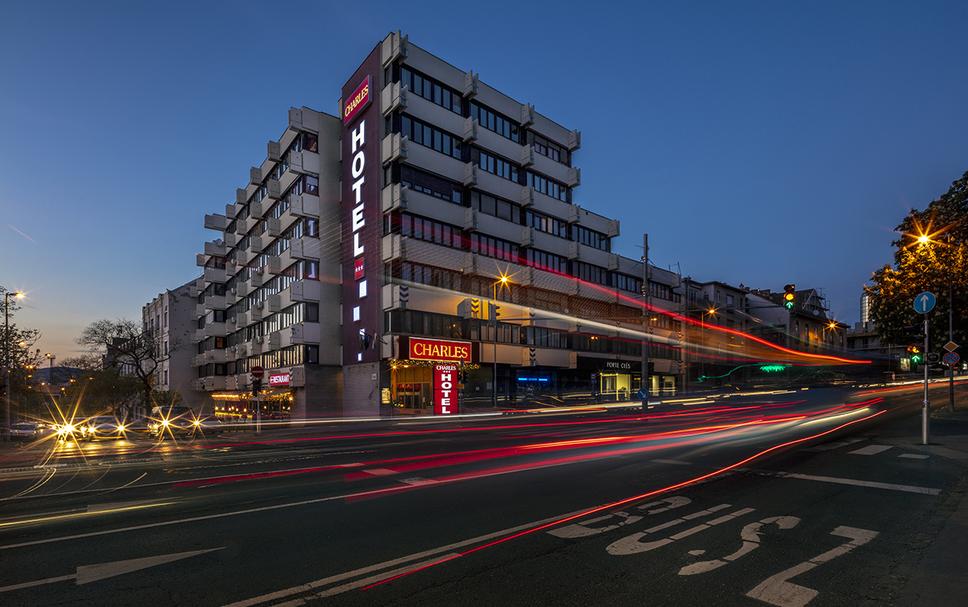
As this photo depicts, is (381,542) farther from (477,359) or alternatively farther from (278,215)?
(278,215)

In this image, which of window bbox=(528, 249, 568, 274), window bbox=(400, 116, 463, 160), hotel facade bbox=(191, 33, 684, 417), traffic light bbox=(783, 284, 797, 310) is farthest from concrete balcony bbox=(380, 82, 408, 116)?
traffic light bbox=(783, 284, 797, 310)

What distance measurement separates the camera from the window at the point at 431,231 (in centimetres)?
4106

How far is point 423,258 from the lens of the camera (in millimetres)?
41250

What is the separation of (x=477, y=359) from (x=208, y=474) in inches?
1282

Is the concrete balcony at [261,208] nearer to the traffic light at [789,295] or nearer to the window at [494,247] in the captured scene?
the window at [494,247]

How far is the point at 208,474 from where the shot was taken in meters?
Result: 11.9

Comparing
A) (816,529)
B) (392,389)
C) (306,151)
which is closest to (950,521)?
(816,529)

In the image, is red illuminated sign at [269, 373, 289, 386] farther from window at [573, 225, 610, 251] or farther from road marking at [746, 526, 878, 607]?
road marking at [746, 526, 878, 607]

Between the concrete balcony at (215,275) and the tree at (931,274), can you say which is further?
the concrete balcony at (215,275)

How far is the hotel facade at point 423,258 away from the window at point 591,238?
225mm

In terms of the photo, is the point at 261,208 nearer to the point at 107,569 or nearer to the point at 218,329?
the point at 218,329

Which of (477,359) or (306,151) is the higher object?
(306,151)

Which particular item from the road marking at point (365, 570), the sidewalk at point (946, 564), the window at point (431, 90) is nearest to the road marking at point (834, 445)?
the sidewalk at point (946, 564)

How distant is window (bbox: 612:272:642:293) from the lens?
196ft
